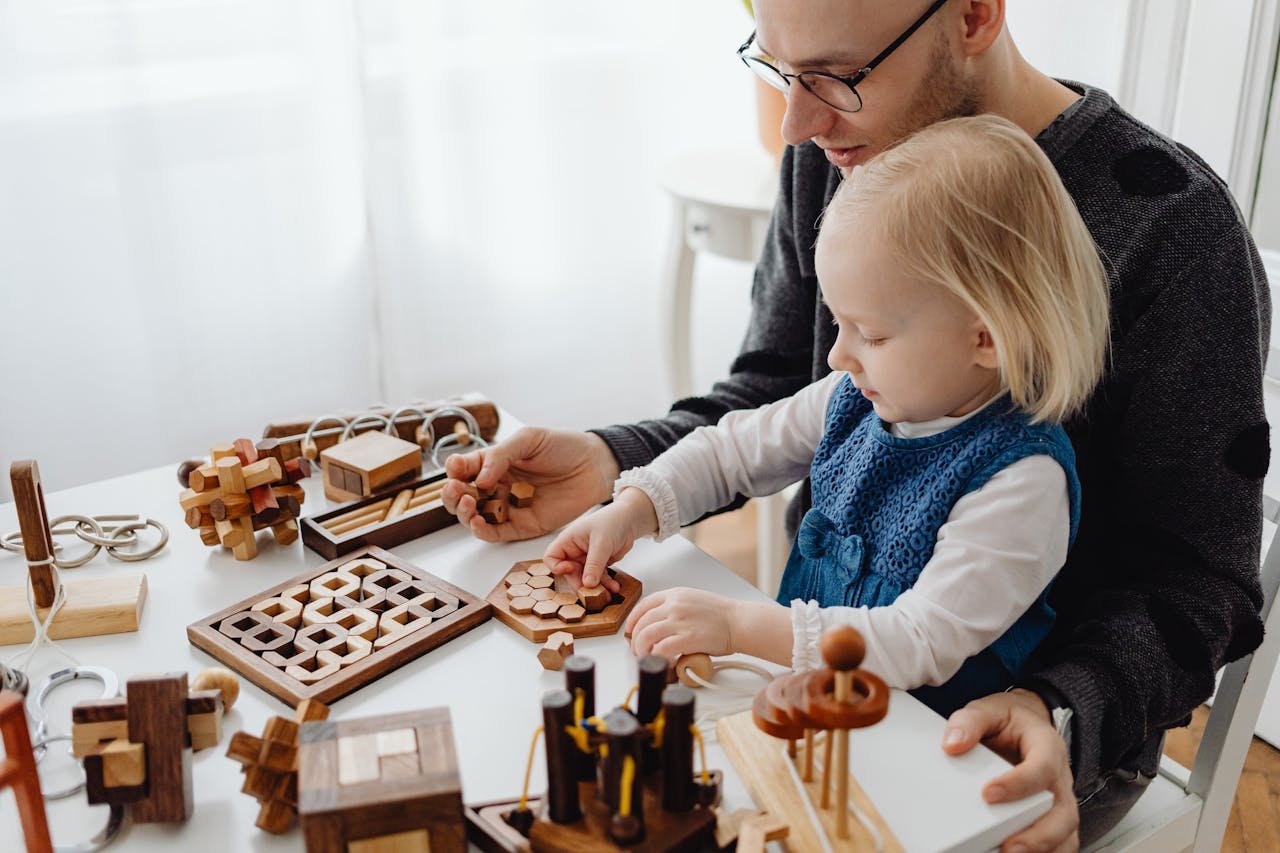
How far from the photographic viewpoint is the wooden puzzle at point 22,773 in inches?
26.7

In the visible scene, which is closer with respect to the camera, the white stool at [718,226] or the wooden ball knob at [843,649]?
the wooden ball knob at [843,649]

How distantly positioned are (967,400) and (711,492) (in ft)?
0.94

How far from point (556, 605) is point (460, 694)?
0.12 metres

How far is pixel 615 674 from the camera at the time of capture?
2.94 feet

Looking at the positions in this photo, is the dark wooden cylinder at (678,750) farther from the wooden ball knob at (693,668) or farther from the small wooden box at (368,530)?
the small wooden box at (368,530)

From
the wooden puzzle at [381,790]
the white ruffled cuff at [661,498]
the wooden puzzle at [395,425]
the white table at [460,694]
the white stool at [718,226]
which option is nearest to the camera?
the wooden puzzle at [381,790]

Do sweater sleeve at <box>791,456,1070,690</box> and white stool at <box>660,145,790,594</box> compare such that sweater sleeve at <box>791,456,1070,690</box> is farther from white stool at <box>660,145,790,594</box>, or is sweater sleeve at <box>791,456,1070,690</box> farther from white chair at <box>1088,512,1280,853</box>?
white stool at <box>660,145,790,594</box>

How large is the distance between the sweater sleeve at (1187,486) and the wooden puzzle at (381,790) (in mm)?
549

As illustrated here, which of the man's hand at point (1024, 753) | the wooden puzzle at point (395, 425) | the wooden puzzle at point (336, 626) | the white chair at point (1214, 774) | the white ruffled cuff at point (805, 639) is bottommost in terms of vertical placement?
the white chair at point (1214, 774)

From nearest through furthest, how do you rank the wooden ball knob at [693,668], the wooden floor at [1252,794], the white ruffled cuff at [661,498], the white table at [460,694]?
the white table at [460,694] < the wooden ball knob at [693,668] < the white ruffled cuff at [661,498] < the wooden floor at [1252,794]

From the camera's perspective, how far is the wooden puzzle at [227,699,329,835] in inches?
28.8

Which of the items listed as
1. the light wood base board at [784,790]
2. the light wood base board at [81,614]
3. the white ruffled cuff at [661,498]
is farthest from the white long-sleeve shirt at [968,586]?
the light wood base board at [81,614]

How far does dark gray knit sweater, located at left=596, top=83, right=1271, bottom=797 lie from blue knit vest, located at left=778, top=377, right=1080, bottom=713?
0.20ft

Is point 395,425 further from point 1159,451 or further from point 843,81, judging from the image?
point 1159,451
